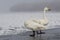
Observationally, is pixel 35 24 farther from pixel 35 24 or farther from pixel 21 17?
pixel 21 17

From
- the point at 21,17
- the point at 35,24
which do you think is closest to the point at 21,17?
the point at 21,17

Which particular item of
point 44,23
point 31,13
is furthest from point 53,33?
point 31,13

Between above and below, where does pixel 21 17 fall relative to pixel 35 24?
above

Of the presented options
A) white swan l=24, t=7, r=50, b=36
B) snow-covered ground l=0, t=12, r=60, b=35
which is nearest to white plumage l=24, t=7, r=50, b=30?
white swan l=24, t=7, r=50, b=36

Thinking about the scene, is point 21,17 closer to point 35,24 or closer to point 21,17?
point 21,17

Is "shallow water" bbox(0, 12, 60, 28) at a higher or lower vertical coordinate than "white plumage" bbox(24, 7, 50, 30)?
higher

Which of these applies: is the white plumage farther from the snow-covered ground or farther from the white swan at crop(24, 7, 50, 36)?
the snow-covered ground

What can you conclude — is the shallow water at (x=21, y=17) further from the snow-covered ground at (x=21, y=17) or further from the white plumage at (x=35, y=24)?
the white plumage at (x=35, y=24)

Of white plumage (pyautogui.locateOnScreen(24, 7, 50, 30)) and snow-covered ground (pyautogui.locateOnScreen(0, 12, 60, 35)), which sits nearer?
white plumage (pyautogui.locateOnScreen(24, 7, 50, 30))

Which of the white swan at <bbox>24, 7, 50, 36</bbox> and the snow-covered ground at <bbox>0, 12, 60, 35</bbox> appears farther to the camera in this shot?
the snow-covered ground at <bbox>0, 12, 60, 35</bbox>

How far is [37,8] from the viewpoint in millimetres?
3773

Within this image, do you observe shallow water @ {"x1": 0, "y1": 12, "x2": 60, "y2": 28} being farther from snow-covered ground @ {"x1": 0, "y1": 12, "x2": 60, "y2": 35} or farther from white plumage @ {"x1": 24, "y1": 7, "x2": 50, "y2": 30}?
white plumage @ {"x1": 24, "y1": 7, "x2": 50, "y2": 30}

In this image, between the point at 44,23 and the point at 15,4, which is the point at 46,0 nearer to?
the point at 15,4

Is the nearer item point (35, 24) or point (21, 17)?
point (35, 24)
